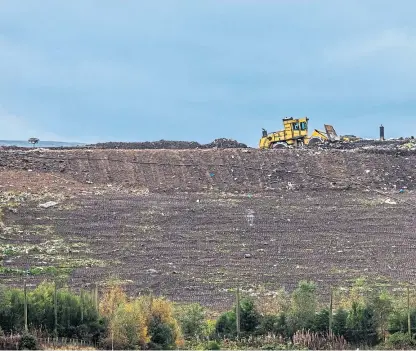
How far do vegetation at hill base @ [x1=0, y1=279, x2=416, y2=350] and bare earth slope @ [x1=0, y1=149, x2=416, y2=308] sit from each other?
3.29 metres

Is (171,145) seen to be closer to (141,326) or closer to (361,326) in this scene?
(361,326)

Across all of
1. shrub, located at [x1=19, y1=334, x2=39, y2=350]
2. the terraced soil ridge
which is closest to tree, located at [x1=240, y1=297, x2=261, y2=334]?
shrub, located at [x1=19, y1=334, x2=39, y2=350]

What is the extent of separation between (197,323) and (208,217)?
36.0 feet

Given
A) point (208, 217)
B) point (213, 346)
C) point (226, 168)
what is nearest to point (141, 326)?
point (213, 346)

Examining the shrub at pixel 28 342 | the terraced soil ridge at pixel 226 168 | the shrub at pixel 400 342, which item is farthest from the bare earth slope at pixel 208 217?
the shrub at pixel 28 342

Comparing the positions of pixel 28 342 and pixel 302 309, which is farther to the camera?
pixel 302 309

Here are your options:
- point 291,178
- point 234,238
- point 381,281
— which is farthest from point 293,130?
point 381,281

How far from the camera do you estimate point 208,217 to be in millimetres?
26219

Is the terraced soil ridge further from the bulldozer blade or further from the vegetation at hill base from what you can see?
the vegetation at hill base

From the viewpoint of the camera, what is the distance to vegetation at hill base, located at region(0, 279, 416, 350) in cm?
1395

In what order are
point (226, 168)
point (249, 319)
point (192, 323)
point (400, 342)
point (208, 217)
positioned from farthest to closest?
point (226, 168)
point (208, 217)
point (192, 323)
point (249, 319)
point (400, 342)

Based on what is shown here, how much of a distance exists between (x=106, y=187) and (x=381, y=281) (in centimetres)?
1213

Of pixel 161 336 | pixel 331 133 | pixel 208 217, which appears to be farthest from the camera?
pixel 331 133

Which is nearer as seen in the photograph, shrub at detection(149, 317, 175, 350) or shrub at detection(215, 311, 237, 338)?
shrub at detection(149, 317, 175, 350)
